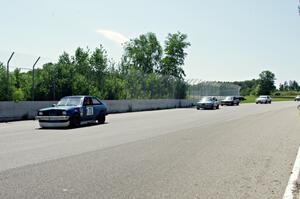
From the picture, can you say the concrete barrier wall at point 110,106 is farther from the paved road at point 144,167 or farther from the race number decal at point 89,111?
the paved road at point 144,167

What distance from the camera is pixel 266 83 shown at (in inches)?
6762

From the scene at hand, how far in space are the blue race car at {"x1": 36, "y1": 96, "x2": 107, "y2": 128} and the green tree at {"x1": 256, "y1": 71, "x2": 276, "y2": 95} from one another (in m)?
156

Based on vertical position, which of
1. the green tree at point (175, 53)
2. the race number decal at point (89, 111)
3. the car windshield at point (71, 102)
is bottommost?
the race number decal at point (89, 111)

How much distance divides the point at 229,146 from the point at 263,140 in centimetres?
216

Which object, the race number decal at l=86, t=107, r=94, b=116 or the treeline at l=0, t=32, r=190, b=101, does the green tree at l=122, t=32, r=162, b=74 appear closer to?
the treeline at l=0, t=32, r=190, b=101

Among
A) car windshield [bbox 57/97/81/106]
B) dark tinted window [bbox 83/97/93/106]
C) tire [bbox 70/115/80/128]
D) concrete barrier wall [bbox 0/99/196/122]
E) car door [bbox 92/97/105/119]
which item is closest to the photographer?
tire [bbox 70/115/80/128]

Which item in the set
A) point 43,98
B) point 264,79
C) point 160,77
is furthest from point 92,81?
point 264,79

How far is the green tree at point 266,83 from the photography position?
551 feet

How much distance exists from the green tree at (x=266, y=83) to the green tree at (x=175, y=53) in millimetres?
101771

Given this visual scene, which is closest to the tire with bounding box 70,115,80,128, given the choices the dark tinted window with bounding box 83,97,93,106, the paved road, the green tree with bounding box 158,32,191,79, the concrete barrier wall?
the dark tinted window with bounding box 83,97,93,106

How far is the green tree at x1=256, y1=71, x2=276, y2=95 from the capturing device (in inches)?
6609

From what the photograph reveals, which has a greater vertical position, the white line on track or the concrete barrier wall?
the concrete barrier wall


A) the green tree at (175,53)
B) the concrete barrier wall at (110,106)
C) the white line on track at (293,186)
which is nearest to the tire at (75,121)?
the concrete barrier wall at (110,106)

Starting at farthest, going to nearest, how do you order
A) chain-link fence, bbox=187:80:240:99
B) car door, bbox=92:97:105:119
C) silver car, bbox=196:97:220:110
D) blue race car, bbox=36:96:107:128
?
chain-link fence, bbox=187:80:240:99 → silver car, bbox=196:97:220:110 → car door, bbox=92:97:105:119 → blue race car, bbox=36:96:107:128
